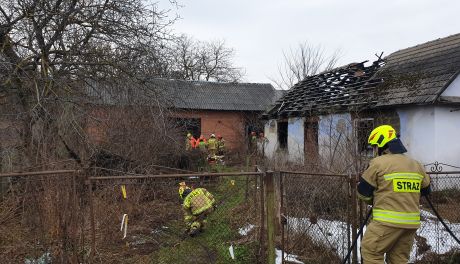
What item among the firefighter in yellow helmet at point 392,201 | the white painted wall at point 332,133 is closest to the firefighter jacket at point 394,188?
the firefighter in yellow helmet at point 392,201

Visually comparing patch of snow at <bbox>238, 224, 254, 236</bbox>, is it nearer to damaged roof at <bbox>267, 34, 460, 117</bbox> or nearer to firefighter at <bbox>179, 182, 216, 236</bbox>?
firefighter at <bbox>179, 182, 216, 236</bbox>

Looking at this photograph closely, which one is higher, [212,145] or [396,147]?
[396,147]

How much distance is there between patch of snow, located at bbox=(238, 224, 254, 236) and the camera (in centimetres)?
683

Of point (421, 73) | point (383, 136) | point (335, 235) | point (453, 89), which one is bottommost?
point (335, 235)

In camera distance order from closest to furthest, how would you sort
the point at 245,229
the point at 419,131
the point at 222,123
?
the point at 245,229, the point at 419,131, the point at 222,123

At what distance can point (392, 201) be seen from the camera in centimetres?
406

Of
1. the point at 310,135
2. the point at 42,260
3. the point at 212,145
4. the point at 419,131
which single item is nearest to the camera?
the point at 42,260

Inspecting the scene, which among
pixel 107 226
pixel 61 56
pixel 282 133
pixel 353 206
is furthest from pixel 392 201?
pixel 282 133

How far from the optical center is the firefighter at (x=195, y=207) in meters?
7.21

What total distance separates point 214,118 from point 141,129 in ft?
51.6

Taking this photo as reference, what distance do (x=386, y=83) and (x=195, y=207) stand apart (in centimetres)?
859

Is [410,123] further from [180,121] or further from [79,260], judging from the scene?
[79,260]

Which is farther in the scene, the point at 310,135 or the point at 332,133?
the point at 310,135

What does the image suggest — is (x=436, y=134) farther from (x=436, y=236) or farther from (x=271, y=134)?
(x=271, y=134)
